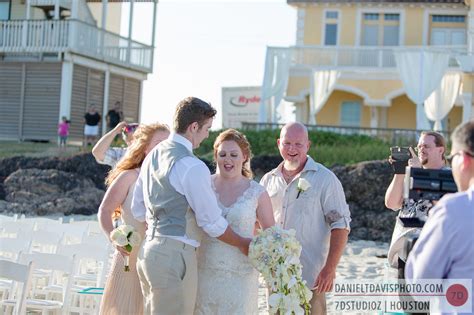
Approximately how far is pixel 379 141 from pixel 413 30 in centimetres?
882

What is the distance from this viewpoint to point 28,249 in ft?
28.5

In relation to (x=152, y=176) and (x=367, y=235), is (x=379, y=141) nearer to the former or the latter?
(x=367, y=235)

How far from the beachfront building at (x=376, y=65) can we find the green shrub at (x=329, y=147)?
4236 mm

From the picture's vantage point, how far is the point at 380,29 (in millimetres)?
33969

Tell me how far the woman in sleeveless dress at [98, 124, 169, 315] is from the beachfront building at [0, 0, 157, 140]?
77.4 feet

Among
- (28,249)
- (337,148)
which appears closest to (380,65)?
(337,148)

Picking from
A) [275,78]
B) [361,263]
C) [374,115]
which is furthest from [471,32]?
[361,263]

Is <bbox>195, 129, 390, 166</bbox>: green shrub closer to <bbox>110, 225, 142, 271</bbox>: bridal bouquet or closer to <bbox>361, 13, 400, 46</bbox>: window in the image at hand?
<bbox>361, 13, 400, 46</bbox>: window

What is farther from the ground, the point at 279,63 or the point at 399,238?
the point at 279,63

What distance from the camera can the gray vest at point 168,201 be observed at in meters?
5.36

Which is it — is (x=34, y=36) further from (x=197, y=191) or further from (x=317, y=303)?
(x=197, y=191)

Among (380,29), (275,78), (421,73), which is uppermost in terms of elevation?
(380,29)

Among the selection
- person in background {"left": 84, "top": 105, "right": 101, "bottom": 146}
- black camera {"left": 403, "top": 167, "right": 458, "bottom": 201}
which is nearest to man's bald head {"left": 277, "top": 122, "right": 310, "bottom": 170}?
black camera {"left": 403, "top": 167, "right": 458, "bottom": 201}

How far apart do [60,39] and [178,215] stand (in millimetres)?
25116
